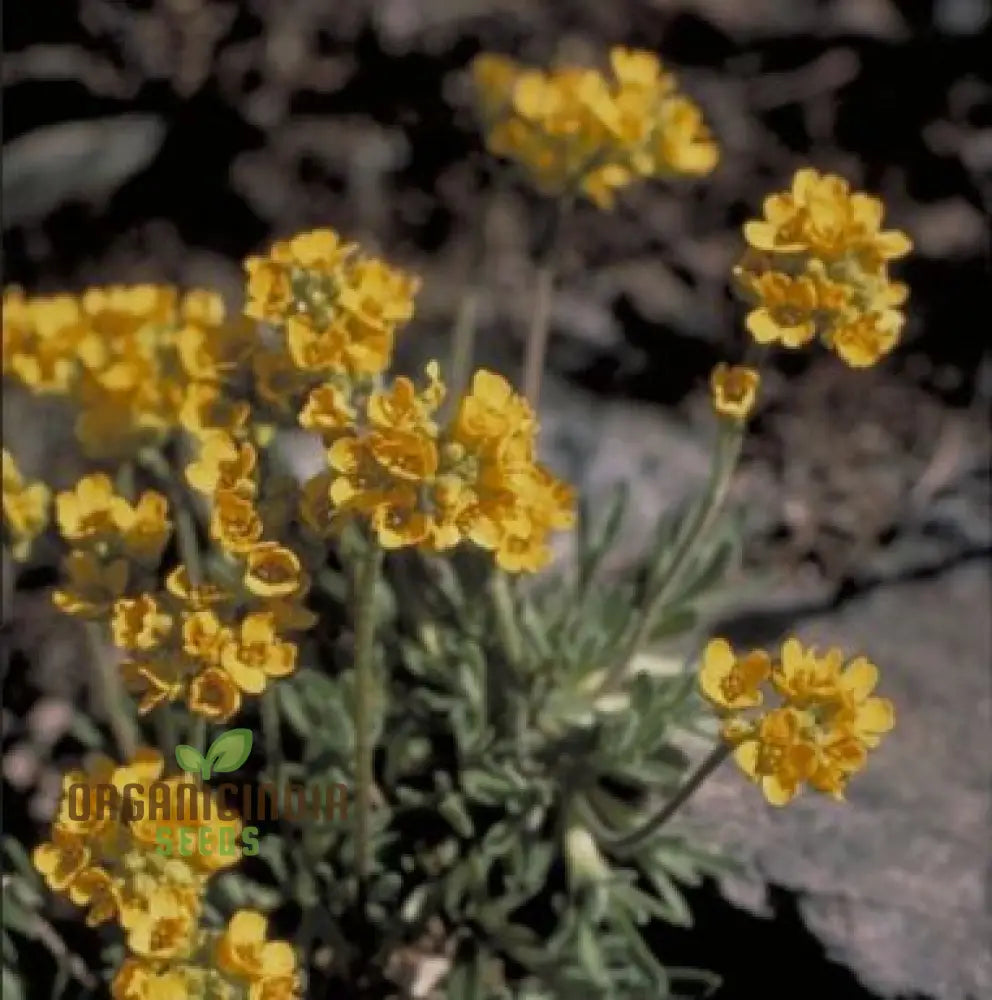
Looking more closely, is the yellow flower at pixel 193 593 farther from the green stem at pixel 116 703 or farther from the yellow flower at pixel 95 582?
the green stem at pixel 116 703

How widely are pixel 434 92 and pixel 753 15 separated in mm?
1030

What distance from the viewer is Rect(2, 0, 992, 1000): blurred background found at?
195 inches

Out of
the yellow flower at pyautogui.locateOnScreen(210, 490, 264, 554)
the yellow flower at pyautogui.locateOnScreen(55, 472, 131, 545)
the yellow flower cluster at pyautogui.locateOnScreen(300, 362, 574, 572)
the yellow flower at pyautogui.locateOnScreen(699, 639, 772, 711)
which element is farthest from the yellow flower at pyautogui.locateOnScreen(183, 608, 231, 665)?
the yellow flower at pyautogui.locateOnScreen(699, 639, 772, 711)

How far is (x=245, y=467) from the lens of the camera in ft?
10.2

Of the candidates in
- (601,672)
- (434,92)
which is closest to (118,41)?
(434,92)

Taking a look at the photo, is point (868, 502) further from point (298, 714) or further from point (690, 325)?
point (298, 714)

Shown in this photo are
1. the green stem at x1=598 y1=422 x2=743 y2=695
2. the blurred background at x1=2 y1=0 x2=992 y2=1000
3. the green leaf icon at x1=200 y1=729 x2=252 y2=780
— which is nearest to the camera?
the green stem at x1=598 y1=422 x2=743 y2=695

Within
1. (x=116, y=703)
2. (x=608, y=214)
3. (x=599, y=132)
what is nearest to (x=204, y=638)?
(x=116, y=703)

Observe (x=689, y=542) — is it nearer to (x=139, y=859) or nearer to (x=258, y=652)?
(x=258, y=652)

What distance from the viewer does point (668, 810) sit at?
11.1 feet

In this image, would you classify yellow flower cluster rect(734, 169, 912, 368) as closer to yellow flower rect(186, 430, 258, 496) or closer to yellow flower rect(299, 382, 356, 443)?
yellow flower rect(299, 382, 356, 443)

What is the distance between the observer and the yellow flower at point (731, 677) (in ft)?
9.91

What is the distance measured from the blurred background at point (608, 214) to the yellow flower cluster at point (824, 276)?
1.15 m

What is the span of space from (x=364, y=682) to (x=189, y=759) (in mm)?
367
